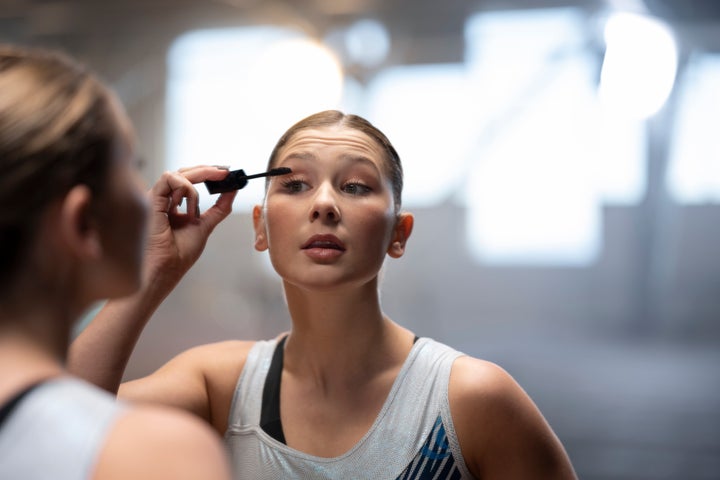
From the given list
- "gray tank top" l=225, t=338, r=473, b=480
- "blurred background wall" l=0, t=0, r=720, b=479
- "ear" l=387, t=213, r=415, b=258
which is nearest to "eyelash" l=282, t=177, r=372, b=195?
"ear" l=387, t=213, r=415, b=258

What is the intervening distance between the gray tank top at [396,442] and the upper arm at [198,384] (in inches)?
1.7

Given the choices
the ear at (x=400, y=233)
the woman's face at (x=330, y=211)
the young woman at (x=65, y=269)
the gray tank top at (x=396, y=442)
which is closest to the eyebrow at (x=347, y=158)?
the woman's face at (x=330, y=211)

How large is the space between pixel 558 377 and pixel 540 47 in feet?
4.96

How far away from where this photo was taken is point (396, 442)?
1099 millimetres

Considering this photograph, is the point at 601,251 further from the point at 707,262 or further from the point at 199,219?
the point at 199,219

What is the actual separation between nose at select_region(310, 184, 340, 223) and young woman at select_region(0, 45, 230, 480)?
47cm

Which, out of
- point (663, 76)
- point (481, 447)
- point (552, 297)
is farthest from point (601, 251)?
point (481, 447)

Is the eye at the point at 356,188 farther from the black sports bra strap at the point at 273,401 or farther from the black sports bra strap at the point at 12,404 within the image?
the black sports bra strap at the point at 12,404

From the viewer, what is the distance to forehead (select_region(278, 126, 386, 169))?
1207 mm

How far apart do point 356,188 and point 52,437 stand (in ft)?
2.38

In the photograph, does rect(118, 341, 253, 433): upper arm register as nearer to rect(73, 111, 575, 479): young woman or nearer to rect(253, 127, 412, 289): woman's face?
rect(73, 111, 575, 479): young woman

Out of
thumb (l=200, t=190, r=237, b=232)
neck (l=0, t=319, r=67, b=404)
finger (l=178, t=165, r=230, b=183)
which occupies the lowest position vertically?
neck (l=0, t=319, r=67, b=404)

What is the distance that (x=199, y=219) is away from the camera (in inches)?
47.3

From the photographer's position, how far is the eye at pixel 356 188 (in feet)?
3.92
